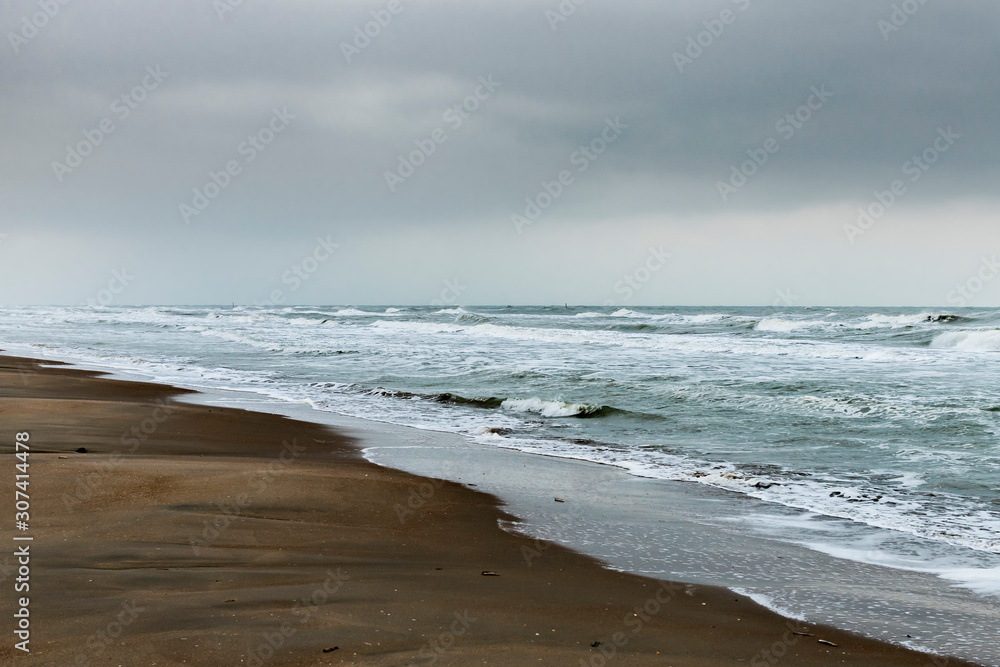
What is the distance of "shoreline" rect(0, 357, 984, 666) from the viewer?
123 inches

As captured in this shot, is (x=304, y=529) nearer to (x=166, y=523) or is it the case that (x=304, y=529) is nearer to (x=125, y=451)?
(x=166, y=523)

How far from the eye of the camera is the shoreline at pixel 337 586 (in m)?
3.13

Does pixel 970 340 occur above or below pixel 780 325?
below

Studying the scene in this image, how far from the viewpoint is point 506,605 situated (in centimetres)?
376

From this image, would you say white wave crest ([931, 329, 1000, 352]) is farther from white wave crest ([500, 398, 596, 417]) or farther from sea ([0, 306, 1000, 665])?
white wave crest ([500, 398, 596, 417])

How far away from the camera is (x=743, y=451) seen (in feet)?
30.2

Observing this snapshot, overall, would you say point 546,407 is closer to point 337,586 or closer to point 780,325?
point 337,586

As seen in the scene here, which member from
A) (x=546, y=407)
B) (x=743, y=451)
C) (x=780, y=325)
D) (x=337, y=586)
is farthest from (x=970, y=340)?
(x=337, y=586)

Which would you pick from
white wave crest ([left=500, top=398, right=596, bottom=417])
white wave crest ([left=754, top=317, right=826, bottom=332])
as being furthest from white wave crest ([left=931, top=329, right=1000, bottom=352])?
white wave crest ([left=500, top=398, right=596, bottom=417])

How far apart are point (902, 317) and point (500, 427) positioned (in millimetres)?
39974

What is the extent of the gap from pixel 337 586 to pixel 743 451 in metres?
6.64

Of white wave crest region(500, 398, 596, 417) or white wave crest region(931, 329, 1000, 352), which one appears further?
white wave crest region(931, 329, 1000, 352)

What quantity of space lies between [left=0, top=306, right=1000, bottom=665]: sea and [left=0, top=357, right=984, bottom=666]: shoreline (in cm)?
49

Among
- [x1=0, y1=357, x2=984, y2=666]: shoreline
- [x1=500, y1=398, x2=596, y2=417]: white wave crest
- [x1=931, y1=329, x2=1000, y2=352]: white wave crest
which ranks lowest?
[x1=500, y1=398, x2=596, y2=417]: white wave crest
